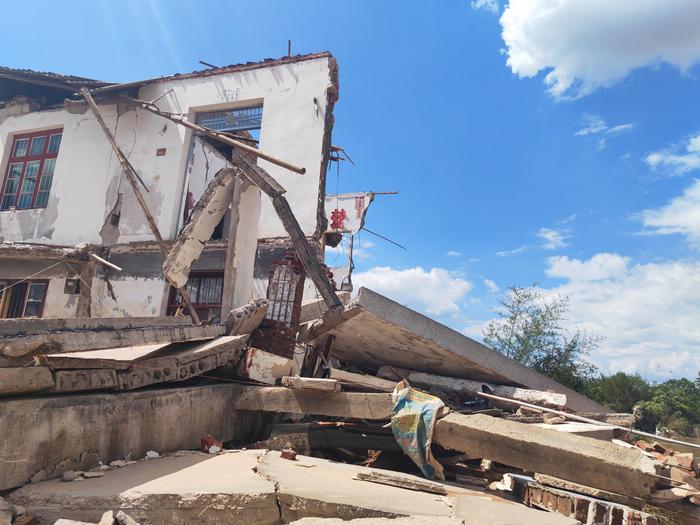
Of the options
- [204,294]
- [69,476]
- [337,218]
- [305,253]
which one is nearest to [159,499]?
[69,476]

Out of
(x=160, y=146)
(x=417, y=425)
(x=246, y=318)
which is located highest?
(x=160, y=146)

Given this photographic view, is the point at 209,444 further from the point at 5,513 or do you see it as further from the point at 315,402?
the point at 5,513

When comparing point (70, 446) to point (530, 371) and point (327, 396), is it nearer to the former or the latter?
point (327, 396)

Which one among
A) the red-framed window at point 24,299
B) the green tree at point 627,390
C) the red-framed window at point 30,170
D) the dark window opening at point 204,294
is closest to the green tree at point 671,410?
the green tree at point 627,390

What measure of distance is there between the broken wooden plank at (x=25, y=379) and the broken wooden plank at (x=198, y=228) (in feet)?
14.3

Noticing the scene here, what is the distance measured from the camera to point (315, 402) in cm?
488

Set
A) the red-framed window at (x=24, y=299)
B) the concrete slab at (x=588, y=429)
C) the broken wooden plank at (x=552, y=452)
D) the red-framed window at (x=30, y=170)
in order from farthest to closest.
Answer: the red-framed window at (x=30, y=170)
the red-framed window at (x=24, y=299)
the concrete slab at (x=588, y=429)
the broken wooden plank at (x=552, y=452)

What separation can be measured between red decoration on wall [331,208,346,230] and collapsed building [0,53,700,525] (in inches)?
2.6

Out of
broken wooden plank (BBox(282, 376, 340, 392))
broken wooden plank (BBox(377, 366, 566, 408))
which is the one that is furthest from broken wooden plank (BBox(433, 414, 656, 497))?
broken wooden plank (BBox(377, 366, 566, 408))

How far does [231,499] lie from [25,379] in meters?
1.66

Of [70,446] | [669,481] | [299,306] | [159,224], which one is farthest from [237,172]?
[669,481]

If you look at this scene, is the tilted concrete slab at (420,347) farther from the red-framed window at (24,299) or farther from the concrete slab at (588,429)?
the red-framed window at (24,299)

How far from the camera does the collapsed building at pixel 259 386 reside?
A: 314cm

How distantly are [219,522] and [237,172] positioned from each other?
21.3 feet
